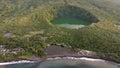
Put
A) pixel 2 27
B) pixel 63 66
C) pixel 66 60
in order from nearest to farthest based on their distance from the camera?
pixel 63 66, pixel 66 60, pixel 2 27

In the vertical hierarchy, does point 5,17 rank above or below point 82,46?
above

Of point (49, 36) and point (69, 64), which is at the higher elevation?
point (49, 36)

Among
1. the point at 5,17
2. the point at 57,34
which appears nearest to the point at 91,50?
the point at 57,34

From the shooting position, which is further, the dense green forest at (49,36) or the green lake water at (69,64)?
the dense green forest at (49,36)

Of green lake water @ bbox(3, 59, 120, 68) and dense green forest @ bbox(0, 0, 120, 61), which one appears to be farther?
dense green forest @ bbox(0, 0, 120, 61)

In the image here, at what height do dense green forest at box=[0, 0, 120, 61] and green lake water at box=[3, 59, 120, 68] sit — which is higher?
dense green forest at box=[0, 0, 120, 61]

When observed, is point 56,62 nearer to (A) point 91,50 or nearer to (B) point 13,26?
(A) point 91,50

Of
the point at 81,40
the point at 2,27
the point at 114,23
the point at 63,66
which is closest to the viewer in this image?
the point at 63,66

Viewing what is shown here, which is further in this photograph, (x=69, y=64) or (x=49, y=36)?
(x=49, y=36)

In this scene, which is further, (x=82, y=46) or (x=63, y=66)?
(x=82, y=46)

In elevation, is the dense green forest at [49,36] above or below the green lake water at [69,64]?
above
